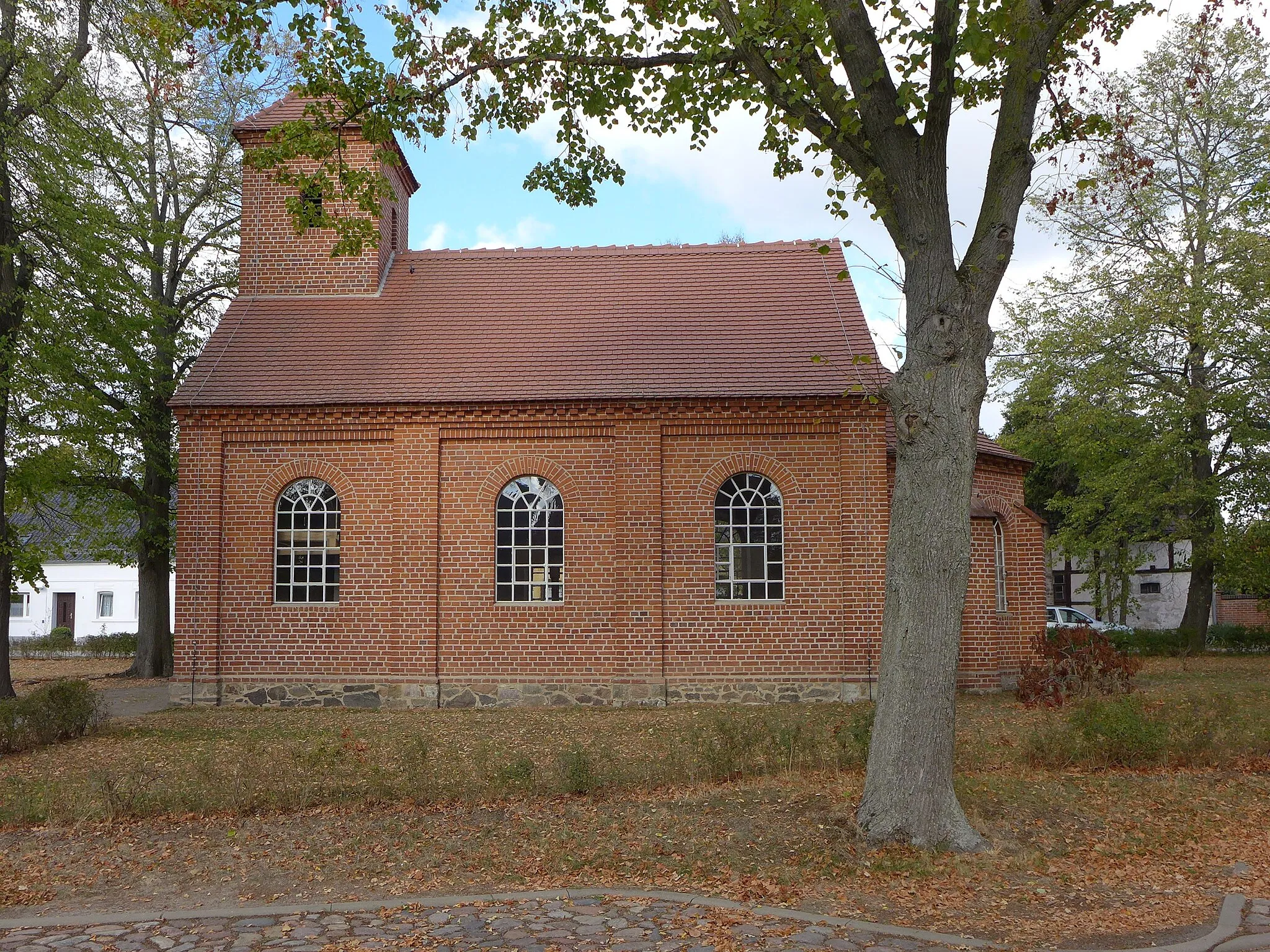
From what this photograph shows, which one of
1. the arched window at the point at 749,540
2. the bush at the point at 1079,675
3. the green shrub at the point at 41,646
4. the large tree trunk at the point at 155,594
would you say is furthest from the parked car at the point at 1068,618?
the green shrub at the point at 41,646

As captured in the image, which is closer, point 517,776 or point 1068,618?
point 517,776

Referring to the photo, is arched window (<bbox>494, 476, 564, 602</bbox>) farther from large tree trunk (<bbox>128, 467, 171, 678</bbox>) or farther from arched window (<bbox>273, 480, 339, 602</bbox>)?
large tree trunk (<bbox>128, 467, 171, 678</bbox>)

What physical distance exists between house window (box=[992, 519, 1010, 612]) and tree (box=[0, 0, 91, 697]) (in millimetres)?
15871

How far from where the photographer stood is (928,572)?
732cm

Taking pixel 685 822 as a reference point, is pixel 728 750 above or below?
above

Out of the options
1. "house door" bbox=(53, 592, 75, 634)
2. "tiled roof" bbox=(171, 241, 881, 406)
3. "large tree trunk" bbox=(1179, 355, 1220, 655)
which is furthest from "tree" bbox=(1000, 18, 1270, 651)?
"house door" bbox=(53, 592, 75, 634)

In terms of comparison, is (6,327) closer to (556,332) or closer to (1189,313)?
(556,332)

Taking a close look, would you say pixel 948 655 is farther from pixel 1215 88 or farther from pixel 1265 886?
pixel 1215 88

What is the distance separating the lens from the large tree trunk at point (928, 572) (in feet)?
23.6

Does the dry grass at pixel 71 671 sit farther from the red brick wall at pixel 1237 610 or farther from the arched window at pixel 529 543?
the red brick wall at pixel 1237 610

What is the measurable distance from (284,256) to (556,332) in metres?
5.68

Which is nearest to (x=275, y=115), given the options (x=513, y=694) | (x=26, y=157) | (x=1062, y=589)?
(x=26, y=157)

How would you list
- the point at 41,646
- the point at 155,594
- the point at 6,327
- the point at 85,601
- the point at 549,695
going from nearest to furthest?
the point at 6,327 → the point at 549,695 → the point at 155,594 → the point at 41,646 → the point at 85,601


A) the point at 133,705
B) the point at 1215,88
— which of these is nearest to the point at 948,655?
the point at 133,705
